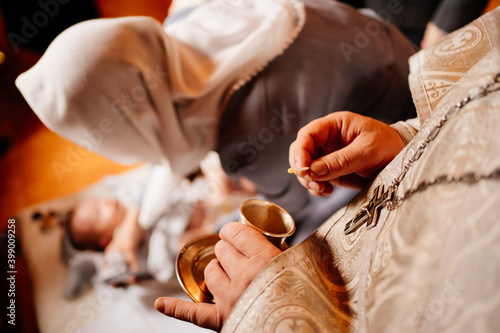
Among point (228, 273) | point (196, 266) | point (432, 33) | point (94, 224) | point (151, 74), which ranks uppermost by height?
point (432, 33)

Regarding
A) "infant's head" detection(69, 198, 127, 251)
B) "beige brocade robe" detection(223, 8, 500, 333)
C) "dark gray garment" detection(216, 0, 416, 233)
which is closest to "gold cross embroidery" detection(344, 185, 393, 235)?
"beige brocade robe" detection(223, 8, 500, 333)

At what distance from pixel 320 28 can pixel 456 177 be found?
690 mm

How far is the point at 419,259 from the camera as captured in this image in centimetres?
30

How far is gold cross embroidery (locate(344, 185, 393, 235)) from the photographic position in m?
0.42

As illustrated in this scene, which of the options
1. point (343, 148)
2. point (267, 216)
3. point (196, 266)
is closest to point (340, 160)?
point (343, 148)

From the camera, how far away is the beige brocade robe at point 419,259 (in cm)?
25

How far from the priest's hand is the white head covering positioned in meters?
0.50

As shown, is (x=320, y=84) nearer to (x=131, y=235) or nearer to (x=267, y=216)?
(x=267, y=216)

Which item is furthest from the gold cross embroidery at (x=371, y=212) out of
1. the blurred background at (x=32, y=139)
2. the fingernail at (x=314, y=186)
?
the blurred background at (x=32, y=139)

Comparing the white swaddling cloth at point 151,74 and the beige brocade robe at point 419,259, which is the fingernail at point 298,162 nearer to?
the beige brocade robe at point 419,259

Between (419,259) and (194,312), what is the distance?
0.35 m

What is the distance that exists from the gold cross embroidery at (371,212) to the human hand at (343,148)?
0.09m

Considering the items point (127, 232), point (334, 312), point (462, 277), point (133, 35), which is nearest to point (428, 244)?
point (462, 277)

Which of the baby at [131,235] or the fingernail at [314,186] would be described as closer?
the fingernail at [314,186]
